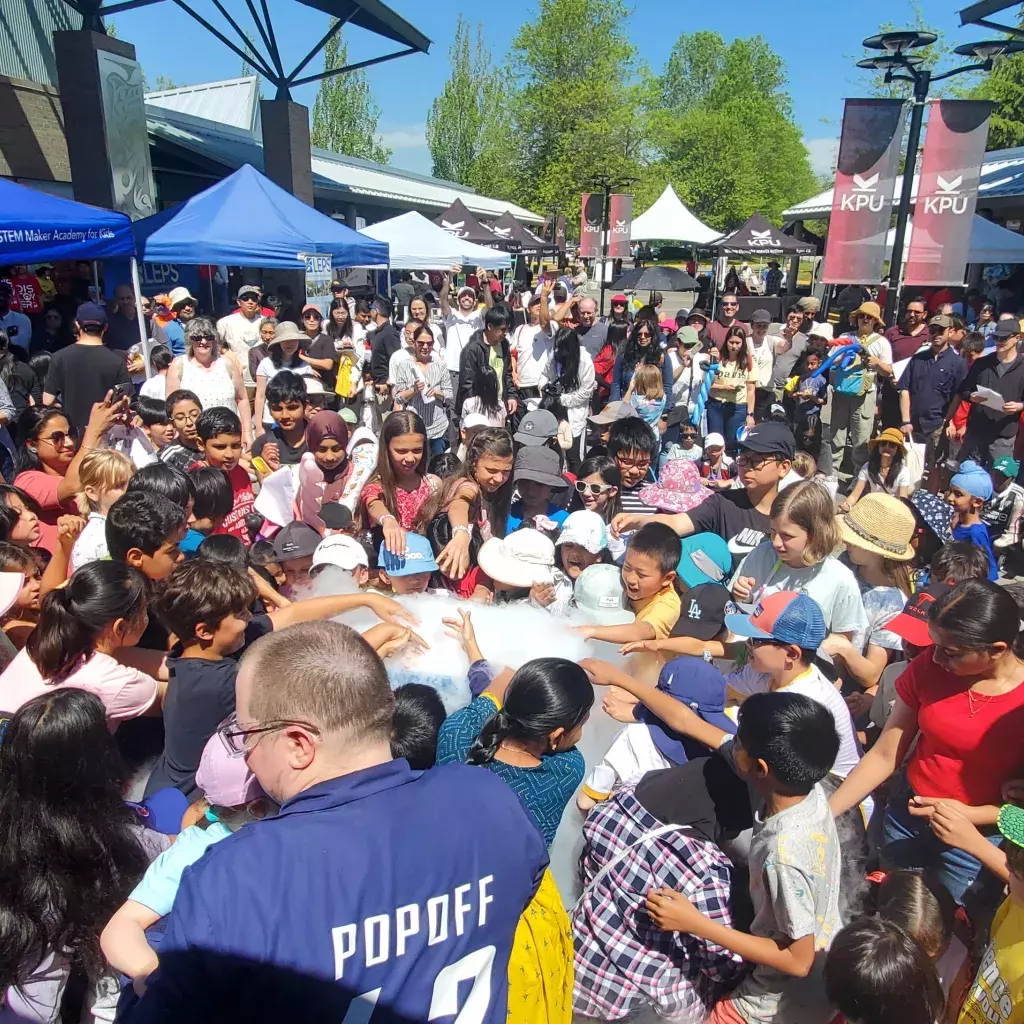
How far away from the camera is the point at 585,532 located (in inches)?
138

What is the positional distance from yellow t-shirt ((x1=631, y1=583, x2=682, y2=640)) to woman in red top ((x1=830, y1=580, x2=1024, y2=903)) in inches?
32.8

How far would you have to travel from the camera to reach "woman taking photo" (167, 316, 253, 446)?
5.73 metres

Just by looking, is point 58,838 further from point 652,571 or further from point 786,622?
point 786,622

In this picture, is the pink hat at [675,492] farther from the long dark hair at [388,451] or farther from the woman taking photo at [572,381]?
the woman taking photo at [572,381]

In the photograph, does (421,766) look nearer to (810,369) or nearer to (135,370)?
(135,370)

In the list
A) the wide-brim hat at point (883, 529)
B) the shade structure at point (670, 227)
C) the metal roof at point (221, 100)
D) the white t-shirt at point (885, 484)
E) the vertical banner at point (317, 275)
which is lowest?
the white t-shirt at point (885, 484)

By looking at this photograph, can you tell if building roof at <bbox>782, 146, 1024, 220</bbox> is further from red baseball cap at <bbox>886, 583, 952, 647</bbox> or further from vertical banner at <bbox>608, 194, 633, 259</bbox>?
red baseball cap at <bbox>886, 583, 952, 647</bbox>

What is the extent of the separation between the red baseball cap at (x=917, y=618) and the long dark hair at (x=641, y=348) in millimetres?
4784

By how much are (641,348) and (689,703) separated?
19.2 ft

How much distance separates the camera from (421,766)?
2.25 m

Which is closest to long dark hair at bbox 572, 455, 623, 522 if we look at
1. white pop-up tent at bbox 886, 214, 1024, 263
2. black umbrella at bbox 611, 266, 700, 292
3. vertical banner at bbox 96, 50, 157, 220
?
vertical banner at bbox 96, 50, 157, 220

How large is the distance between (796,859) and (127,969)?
1585 millimetres

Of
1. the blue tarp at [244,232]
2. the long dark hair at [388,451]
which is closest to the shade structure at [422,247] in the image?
the blue tarp at [244,232]

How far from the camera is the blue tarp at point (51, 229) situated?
18.1 ft
